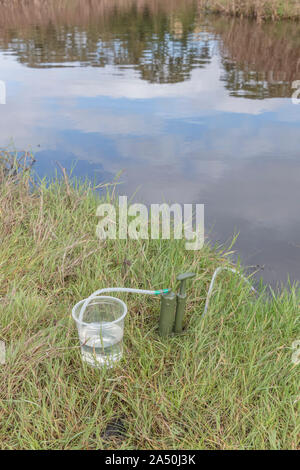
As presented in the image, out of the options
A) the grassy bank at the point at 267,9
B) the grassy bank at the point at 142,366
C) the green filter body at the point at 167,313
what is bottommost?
the grassy bank at the point at 142,366

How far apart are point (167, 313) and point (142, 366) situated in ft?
1.22

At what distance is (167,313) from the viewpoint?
2.45m

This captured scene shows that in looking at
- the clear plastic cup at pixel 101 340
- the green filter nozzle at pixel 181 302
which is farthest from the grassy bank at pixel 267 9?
the clear plastic cup at pixel 101 340

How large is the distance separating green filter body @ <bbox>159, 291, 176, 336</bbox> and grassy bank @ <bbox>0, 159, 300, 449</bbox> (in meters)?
0.07

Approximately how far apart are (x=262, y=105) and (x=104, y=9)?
71.1ft

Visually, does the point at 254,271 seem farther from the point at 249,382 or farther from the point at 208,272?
the point at 249,382

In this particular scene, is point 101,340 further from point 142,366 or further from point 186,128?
point 186,128

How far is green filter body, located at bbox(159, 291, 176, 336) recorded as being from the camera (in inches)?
95.1

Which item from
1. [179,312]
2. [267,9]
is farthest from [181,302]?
[267,9]

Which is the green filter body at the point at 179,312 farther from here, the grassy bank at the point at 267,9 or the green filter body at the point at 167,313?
the grassy bank at the point at 267,9

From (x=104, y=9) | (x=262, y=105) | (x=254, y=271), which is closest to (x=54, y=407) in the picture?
(x=254, y=271)

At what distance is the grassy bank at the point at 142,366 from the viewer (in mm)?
1993

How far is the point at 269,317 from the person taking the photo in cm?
268

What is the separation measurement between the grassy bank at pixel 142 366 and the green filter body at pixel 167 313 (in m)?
0.07
